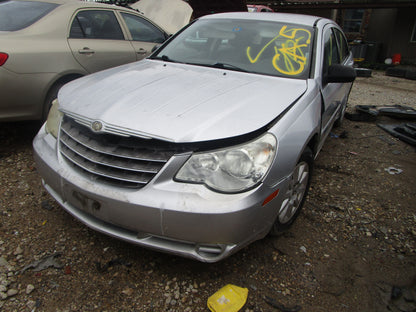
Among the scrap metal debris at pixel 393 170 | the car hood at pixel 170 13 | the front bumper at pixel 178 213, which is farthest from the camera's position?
the car hood at pixel 170 13

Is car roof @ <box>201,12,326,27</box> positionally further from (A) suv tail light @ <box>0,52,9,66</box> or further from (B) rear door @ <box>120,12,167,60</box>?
(A) suv tail light @ <box>0,52,9,66</box>

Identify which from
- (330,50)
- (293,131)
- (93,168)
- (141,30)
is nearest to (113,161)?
(93,168)

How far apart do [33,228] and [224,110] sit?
1.70 metres

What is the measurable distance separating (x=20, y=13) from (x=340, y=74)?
354 cm

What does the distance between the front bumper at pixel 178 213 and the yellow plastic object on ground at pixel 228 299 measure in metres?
0.28

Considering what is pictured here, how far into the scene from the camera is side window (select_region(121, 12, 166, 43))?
179 inches

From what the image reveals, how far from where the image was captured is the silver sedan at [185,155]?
5.54 feet

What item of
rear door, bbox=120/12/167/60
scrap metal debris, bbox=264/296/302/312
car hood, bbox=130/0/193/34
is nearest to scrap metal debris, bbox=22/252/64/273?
scrap metal debris, bbox=264/296/302/312

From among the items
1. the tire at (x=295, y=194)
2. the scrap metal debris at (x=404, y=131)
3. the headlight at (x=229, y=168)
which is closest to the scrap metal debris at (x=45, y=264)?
the headlight at (x=229, y=168)

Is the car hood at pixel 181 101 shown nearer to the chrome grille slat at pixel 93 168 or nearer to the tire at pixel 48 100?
the chrome grille slat at pixel 93 168

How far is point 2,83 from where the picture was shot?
3055mm

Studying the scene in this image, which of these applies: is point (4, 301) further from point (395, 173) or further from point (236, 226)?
point (395, 173)

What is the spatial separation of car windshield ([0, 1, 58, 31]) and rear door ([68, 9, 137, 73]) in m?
0.35

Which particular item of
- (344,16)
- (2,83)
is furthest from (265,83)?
(344,16)
